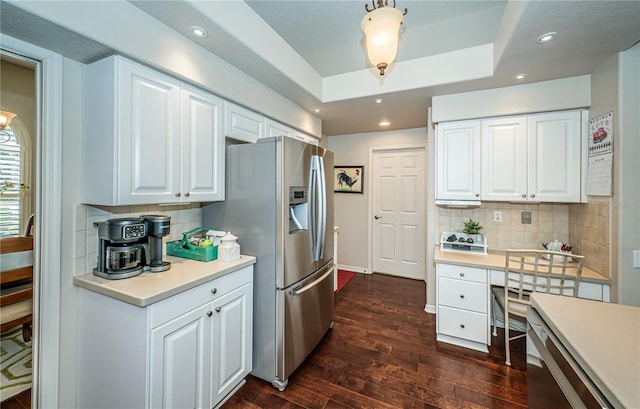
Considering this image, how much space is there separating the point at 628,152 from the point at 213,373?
3.16 meters

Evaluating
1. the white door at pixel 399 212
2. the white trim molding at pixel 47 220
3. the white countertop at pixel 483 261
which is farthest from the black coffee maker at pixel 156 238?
the white door at pixel 399 212

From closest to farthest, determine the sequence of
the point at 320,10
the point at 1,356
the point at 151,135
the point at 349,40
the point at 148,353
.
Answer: the point at 148,353, the point at 1,356, the point at 151,135, the point at 320,10, the point at 349,40

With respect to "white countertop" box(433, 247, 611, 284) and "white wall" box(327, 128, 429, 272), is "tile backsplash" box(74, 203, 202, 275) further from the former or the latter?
"white wall" box(327, 128, 429, 272)

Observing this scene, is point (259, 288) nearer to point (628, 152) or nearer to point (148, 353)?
point (148, 353)

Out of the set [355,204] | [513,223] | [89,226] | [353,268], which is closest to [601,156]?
[513,223]

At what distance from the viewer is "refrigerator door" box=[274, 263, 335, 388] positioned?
1891mm

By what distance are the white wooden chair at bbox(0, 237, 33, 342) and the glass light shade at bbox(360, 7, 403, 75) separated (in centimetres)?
213

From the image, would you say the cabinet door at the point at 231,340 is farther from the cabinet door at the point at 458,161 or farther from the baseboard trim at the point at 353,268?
the baseboard trim at the point at 353,268

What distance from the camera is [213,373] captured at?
162 centimetres

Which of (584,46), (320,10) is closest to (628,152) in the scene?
(584,46)

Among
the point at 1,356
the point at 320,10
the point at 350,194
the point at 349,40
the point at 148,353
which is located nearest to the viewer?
the point at 148,353

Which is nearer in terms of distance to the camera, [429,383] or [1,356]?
[1,356]

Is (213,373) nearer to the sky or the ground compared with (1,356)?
nearer to the ground

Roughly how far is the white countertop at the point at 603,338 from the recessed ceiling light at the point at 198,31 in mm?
2353
